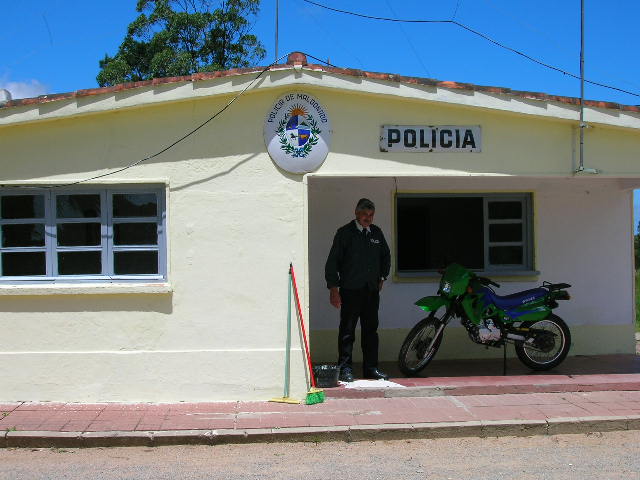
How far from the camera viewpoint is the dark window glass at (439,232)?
9.80m

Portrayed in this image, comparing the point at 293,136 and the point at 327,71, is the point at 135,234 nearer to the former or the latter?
the point at 293,136

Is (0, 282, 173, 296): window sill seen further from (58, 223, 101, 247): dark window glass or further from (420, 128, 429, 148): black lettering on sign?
(420, 128, 429, 148): black lettering on sign

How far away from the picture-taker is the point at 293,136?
7.70 metres

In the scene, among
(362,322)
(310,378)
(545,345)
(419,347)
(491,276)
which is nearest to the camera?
(310,378)

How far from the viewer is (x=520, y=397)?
25.9 feet

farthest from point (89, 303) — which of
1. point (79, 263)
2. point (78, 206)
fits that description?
point (78, 206)

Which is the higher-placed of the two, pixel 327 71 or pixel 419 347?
pixel 327 71

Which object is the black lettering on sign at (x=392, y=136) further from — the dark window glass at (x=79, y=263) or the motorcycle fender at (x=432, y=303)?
the dark window glass at (x=79, y=263)

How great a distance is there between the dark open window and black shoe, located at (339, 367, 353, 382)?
6.63ft

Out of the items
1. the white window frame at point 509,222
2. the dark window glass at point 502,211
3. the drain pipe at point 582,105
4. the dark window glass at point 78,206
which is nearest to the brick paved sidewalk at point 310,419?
the dark window glass at point 78,206

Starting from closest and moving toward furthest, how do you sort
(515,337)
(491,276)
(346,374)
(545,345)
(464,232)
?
1. (346,374)
2. (515,337)
3. (545,345)
4. (491,276)
5. (464,232)

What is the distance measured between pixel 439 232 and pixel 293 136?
3.14 meters

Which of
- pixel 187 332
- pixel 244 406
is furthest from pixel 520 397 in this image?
pixel 187 332

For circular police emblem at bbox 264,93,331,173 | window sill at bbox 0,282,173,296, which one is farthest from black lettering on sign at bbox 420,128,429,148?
window sill at bbox 0,282,173,296
